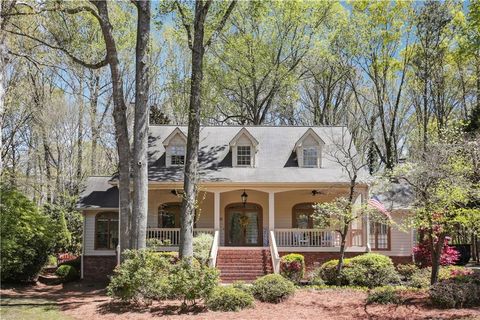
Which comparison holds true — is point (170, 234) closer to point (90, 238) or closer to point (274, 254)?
point (90, 238)

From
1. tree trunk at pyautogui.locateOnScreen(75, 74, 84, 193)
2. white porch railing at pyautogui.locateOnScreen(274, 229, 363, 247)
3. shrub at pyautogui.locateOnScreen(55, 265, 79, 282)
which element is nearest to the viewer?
shrub at pyautogui.locateOnScreen(55, 265, 79, 282)

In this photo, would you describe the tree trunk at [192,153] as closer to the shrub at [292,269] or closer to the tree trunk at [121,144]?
the tree trunk at [121,144]

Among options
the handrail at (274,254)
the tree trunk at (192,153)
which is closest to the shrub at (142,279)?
the tree trunk at (192,153)

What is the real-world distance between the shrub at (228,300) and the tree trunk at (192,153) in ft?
9.50

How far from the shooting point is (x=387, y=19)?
1131 inches

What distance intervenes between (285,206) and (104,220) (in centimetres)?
855

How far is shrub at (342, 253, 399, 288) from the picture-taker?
17.2 m

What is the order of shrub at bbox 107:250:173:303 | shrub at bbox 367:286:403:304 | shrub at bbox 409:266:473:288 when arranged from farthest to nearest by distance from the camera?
1. shrub at bbox 409:266:473:288
2. shrub at bbox 367:286:403:304
3. shrub at bbox 107:250:173:303

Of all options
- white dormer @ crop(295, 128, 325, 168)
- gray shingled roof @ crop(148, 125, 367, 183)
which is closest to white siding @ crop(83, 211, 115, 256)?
gray shingled roof @ crop(148, 125, 367, 183)

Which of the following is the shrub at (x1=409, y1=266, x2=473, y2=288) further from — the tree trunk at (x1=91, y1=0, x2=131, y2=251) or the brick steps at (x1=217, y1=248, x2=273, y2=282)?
the tree trunk at (x1=91, y1=0, x2=131, y2=251)

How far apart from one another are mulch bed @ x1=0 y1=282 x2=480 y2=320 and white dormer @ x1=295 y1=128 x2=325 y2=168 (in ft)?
29.3

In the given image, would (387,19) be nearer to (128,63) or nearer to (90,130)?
(128,63)

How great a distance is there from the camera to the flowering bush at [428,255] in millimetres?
19516

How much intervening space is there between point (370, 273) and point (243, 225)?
767 centimetres
